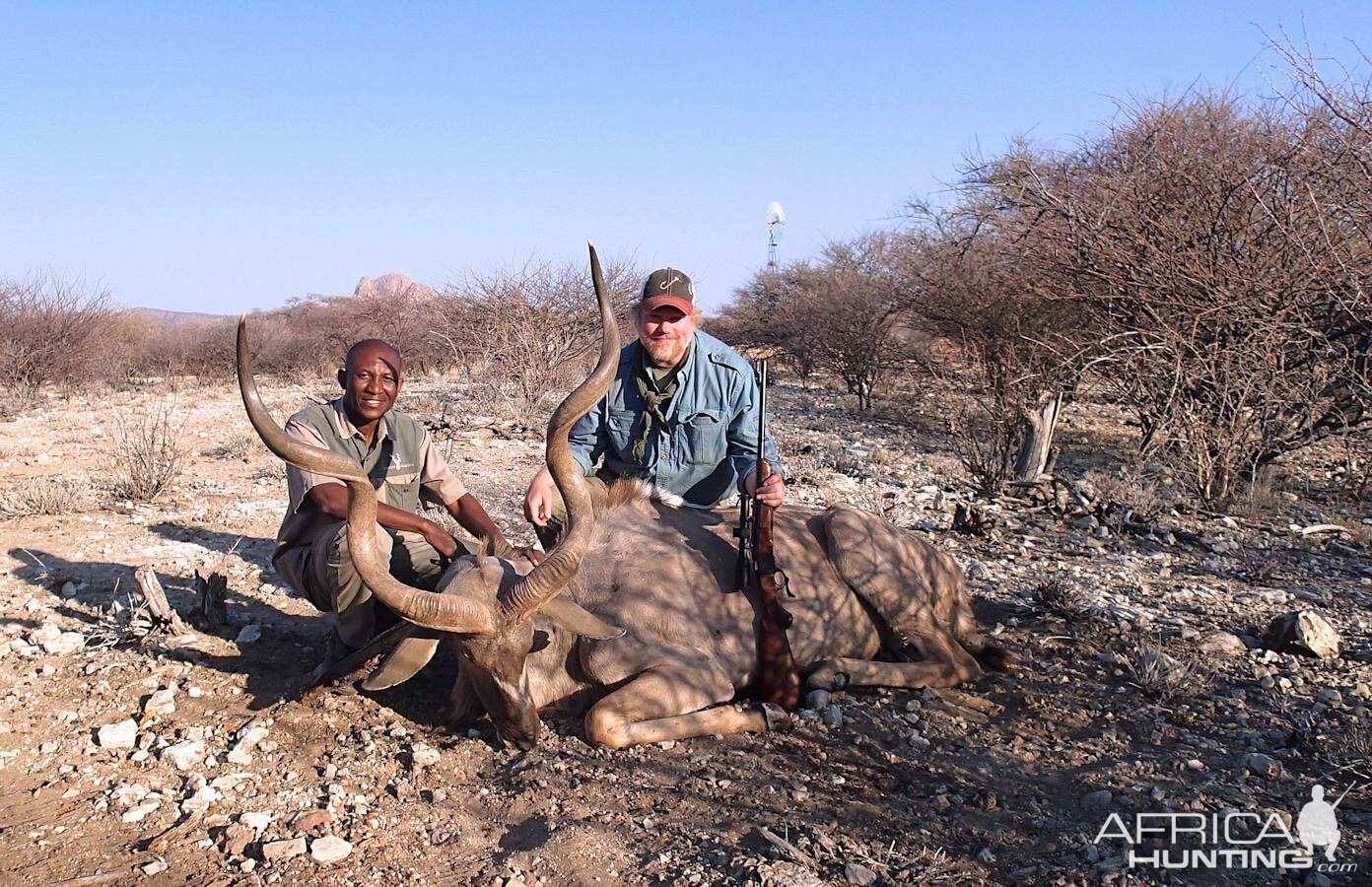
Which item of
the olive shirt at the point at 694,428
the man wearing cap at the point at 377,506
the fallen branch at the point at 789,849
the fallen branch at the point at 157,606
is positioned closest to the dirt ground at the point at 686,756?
the fallen branch at the point at 789,849

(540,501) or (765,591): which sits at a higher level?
(540,501)

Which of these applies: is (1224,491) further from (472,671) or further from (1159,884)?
(472,671)

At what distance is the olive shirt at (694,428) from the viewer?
4.99m

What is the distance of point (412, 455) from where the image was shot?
4.92 meters

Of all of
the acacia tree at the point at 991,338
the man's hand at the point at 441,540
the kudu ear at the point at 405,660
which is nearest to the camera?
the kudu ear at the point at 405,660

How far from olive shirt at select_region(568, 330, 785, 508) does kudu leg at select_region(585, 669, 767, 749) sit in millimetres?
1244

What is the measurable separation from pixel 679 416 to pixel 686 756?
1.80 meters

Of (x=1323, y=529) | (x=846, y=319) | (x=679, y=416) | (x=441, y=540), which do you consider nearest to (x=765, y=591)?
(x=679, y=416)

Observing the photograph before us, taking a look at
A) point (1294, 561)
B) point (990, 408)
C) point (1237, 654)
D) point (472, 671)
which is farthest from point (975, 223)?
point (472, 671)

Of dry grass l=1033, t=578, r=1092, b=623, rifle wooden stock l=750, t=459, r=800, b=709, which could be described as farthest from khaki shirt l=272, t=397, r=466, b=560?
dry grass l=1033, t=578, r=1092, b=623

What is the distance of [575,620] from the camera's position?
391cm

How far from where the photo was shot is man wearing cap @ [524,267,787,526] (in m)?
4.93

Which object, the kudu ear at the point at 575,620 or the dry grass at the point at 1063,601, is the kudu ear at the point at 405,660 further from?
the dry grass at the point at 1063,601

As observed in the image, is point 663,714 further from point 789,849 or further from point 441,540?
point 441,540
